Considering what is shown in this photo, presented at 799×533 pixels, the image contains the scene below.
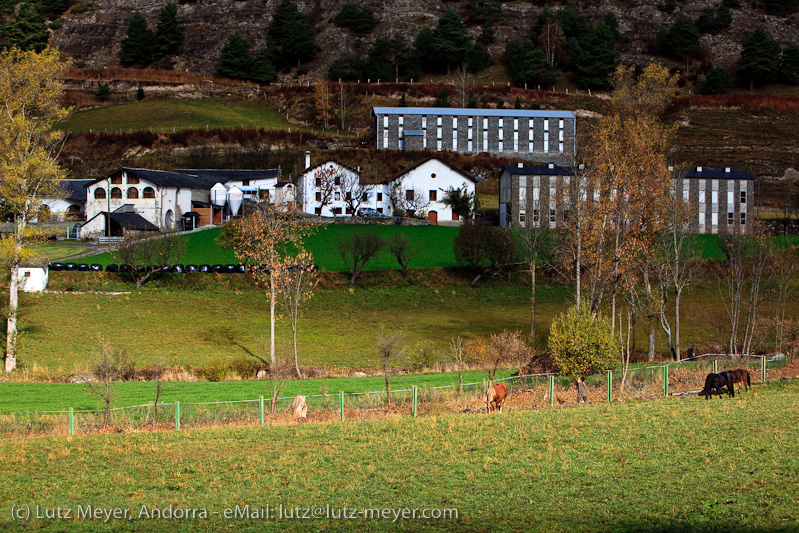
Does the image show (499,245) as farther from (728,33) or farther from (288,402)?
(728,33)

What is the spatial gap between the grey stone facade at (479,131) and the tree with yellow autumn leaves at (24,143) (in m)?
69.5

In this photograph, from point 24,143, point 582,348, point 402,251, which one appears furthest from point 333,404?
point 402,251

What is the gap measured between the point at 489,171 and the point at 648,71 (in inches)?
1093

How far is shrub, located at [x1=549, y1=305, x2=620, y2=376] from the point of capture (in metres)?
26.3

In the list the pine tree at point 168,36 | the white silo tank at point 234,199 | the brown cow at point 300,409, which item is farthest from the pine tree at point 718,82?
the brown cow at point 300,409

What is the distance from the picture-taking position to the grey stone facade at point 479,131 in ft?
350

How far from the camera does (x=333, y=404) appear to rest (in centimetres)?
2342

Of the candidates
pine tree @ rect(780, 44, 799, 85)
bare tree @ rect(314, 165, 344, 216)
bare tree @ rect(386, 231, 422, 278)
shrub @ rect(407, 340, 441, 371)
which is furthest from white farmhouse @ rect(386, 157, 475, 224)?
pine tree @ rect(780, 44, 799, 85)

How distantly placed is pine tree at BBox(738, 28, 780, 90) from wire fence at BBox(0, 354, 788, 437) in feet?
407

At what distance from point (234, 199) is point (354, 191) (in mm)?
13212

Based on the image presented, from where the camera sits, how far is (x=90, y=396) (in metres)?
27.2


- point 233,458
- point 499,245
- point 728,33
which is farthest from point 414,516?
point 728,33

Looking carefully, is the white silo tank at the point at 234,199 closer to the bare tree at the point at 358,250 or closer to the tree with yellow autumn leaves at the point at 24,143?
the bare tree at the point at 358,250

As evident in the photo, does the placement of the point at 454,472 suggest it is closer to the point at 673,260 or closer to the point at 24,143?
the point at 673,260
